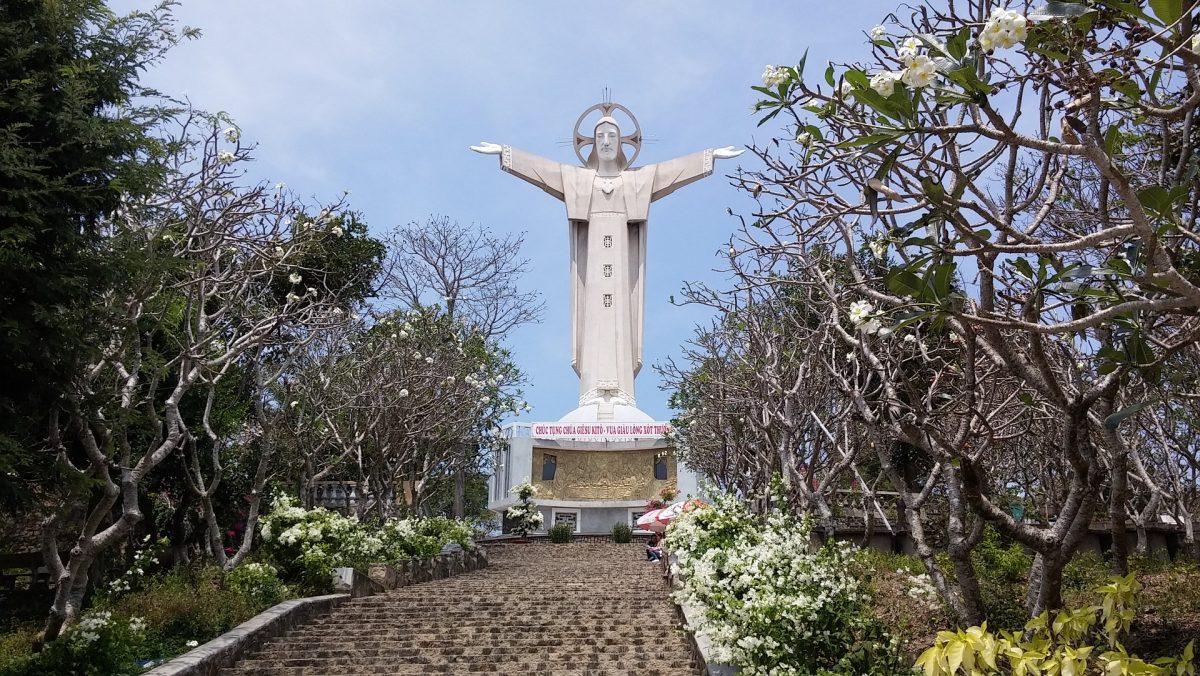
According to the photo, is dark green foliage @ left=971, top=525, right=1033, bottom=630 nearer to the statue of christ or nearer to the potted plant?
the potted plant

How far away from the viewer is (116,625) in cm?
778

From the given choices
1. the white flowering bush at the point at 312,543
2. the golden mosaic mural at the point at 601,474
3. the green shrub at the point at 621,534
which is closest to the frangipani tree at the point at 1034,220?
the white flowering bush at the point at 312,543

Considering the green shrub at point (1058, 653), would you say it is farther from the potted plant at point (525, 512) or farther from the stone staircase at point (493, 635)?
the potted plant at point (525, 512)

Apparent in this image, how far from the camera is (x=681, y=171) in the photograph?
32.8 m

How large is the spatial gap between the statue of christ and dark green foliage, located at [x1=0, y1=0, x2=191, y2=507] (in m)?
24.7

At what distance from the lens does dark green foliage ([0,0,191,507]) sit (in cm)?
676

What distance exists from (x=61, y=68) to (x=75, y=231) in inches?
47.0

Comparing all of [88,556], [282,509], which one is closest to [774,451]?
[282,509]

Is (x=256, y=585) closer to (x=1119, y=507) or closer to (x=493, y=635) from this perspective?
(x=493, y=635)

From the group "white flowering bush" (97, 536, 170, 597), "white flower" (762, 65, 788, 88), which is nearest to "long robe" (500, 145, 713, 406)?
"white flowering bush" (97, 536, 170, 597)

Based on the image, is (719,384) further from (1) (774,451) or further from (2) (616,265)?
(2) (616,265)

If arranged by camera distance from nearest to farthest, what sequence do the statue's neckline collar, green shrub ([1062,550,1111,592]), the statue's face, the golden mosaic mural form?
1. green shrub ([1062,550,1111,592])
2. the golden mosaic mural
3. the statue's neckline collar
4. the statue's face

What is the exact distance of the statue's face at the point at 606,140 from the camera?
33.0 metres

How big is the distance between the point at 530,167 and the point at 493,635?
78.8 ft
